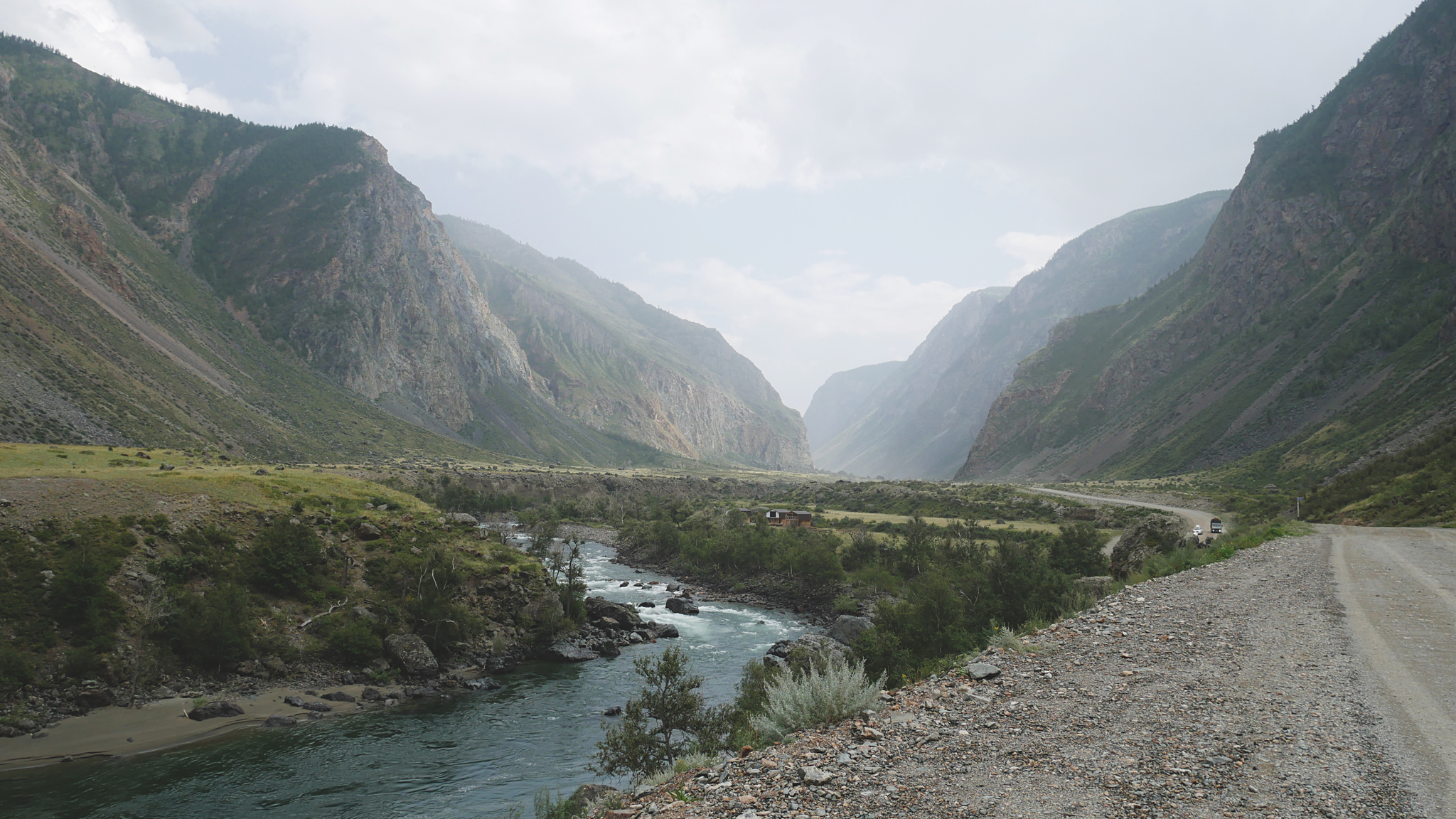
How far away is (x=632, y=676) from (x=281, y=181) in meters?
219

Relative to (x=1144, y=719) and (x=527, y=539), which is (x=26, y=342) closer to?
(x=527, y=539)

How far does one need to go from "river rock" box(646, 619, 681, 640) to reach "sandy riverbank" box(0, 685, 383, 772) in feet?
61.8

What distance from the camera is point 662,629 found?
140 feet

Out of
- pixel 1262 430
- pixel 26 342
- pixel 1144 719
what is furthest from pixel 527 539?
pixel 1262 430

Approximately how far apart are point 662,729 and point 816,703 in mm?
14082

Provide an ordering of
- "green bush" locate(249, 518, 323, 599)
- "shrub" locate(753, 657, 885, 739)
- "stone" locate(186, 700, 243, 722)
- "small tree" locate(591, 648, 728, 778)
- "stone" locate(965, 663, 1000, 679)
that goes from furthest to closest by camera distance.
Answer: "green bush" locate(249, 518, 323, 599) → "stone" locate(186, 700, 243, 722) → "small tree" locate(591, 648, 728, 778) → "stone" locate(965, 663, 1000, 679) → "shrub" locate(753, 657, 885, 739)

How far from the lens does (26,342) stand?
8094 centimetres

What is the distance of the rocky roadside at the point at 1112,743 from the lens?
5707 millimetres

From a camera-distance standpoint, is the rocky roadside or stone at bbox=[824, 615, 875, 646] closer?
the rocky roadside

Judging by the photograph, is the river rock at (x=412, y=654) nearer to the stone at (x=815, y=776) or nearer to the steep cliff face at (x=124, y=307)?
the stone at (x=815, y=776)

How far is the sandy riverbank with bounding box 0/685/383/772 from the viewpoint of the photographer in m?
21.8

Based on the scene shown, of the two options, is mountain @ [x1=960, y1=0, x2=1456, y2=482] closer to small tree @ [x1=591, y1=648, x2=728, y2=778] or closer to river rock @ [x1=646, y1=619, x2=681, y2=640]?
river rock @ [x1=646, y1=619, x2=681, y2=640]

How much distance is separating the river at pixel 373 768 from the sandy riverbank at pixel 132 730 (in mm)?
596

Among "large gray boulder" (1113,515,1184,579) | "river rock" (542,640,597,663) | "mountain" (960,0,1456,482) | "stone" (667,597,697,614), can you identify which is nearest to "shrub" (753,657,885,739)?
"large gray boulder" (1113,515,1184,579)
